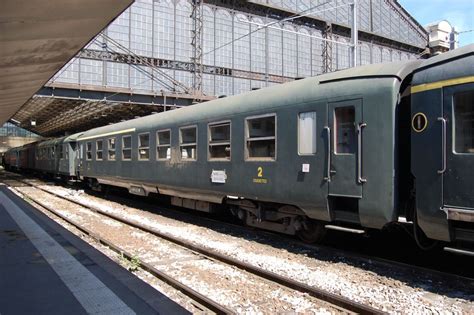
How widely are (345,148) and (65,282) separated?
14.6ft

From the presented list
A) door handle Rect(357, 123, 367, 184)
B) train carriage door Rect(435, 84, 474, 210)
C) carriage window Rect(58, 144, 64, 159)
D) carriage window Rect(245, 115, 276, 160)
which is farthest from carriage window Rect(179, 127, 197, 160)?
carriage window Rect(58, 144, 64, 159)

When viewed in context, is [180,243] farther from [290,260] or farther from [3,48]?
[3,48]

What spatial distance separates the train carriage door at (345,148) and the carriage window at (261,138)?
1.54m

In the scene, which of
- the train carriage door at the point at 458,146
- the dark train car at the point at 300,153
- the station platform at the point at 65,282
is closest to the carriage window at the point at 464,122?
the train carriage door at the point at 458,146

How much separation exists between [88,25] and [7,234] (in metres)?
5.07

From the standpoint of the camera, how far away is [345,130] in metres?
7.23

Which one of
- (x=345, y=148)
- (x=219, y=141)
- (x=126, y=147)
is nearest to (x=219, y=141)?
(x=219, y=141)

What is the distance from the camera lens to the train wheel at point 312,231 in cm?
823

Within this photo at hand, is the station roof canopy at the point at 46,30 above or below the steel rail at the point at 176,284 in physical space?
above

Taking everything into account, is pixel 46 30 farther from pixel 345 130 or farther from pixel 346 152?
pixel 346 152

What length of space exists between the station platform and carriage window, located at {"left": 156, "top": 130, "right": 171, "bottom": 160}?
4.19 m

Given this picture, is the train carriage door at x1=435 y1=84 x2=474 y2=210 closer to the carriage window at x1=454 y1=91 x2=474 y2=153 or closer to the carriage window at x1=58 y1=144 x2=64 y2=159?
the carriage window at x1=454 y1=91 x2=474 y2=153

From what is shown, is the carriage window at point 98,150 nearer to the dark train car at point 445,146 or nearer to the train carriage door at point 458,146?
the dark train car at point 445,146

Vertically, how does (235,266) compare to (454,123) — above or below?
below
